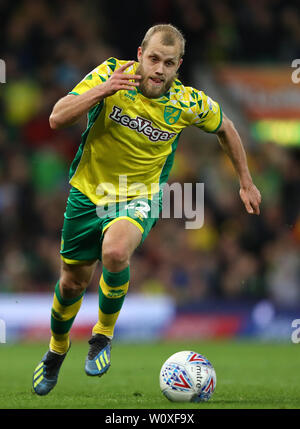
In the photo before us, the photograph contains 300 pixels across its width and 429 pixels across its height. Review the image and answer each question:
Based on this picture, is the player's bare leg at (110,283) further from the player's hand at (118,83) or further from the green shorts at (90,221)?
the player's hand at (118,83)

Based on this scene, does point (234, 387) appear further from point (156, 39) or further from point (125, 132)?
point (156, 39)

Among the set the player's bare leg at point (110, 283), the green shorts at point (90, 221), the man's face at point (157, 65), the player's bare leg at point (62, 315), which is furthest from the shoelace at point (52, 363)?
the man's face at point (157, 65)

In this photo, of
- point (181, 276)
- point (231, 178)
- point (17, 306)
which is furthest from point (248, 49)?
point (17, 306)

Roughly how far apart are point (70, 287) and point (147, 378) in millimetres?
Result: 1770

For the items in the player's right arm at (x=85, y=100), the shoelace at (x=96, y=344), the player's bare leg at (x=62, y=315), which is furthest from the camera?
the player's bare leg at (x=62, y=315)

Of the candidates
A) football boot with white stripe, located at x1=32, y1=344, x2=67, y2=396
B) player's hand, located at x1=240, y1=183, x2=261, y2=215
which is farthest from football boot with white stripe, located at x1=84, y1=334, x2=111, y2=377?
player's hand, located at x1=240, y1=183, x2=261, y2=215

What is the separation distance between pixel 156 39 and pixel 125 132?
70cm

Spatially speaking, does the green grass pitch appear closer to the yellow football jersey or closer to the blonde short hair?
the yellow football jersey

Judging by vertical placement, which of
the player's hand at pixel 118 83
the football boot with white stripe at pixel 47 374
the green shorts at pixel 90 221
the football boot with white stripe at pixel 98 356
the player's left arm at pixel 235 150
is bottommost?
the football boot with white stripe at pixel 47 374

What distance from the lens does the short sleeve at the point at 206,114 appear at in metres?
6.52

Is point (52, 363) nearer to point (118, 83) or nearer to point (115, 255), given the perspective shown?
point (115, 255)

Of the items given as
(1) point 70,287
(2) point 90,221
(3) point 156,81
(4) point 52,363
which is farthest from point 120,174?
(4) point 52,363
